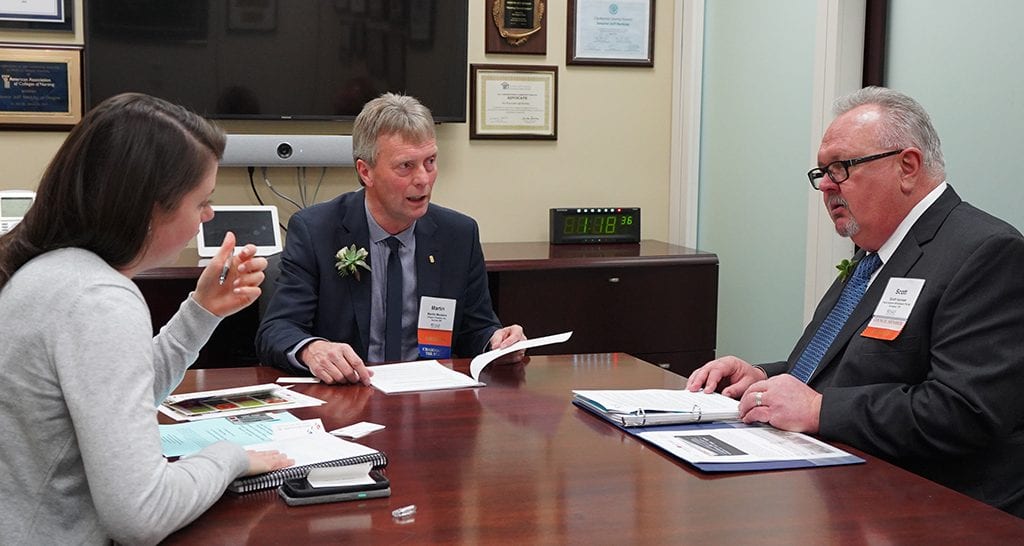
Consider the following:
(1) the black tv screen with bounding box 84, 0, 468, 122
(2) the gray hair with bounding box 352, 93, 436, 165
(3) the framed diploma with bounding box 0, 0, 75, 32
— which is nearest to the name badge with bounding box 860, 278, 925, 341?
(2) the gray hair with bounding box 352, 93, 436, 165

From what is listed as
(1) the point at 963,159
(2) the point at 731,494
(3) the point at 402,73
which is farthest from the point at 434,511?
(3) the point at 402,73

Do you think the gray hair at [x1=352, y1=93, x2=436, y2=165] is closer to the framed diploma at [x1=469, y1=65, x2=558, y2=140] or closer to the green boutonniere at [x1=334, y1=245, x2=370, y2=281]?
the green boutonniere at [x1=334, y1=245, x2=370, y2=281]

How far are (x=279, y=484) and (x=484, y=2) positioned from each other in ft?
10.5

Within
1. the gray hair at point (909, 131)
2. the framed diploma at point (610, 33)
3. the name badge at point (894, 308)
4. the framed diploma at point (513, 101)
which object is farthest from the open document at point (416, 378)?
the framed diploma at point (610, 33)

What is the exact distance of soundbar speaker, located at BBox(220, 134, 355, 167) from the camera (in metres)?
4.06

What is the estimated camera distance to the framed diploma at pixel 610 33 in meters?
4.54

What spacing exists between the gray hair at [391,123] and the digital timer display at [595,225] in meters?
1.56

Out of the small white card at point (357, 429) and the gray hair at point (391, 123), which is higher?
the gray hair at point (391, 123)

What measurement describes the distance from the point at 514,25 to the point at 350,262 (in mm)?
1978

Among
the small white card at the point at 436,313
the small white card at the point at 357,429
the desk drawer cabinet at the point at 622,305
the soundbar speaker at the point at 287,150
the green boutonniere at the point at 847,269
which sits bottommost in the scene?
the desk drawer cabinet at the point at 622,305

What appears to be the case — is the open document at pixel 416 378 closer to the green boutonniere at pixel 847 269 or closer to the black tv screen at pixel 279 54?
the green boutonniere at pixel 847 269

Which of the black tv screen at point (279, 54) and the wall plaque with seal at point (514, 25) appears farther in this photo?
the wall plaque with seal at point (514, 25)

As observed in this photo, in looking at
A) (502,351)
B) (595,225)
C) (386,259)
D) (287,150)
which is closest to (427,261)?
(386,259)

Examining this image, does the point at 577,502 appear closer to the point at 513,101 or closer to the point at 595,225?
the point at 595,225
